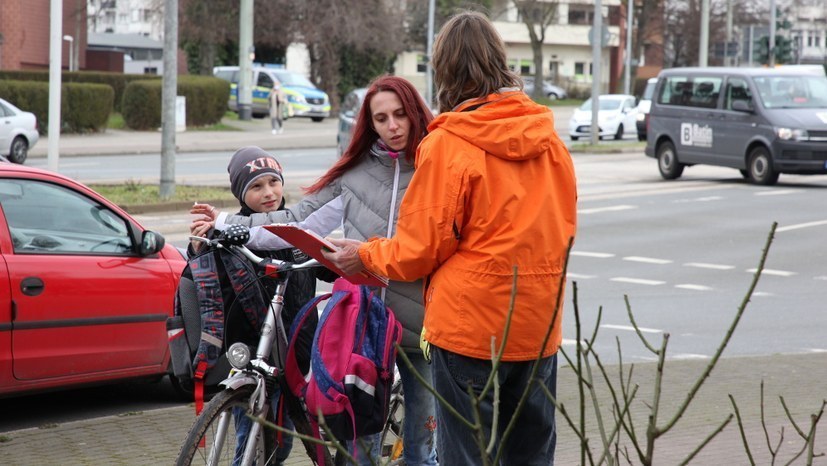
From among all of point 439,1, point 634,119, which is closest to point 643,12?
point 439,1

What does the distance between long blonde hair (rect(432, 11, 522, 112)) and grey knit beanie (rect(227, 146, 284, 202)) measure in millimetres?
1144

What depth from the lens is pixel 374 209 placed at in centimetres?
431

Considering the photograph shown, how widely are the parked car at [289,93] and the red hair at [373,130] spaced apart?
143 ft

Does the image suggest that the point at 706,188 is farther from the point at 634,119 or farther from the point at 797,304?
the point at 634,119

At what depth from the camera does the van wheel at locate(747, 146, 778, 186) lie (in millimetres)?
23891

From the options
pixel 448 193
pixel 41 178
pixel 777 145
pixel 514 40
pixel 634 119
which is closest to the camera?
pixel 448 193

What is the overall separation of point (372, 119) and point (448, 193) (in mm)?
947

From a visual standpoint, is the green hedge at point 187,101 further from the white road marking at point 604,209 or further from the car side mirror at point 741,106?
the white road marking at point 604,209

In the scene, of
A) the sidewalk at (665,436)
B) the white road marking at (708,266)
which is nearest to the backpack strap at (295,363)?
the sidewalk at (665,436)

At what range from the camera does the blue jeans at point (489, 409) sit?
3615 millimetres

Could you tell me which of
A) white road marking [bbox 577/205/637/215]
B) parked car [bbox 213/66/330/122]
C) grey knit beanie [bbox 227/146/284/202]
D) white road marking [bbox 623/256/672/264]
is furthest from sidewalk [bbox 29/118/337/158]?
grey knit beanie [bbox 227/146/284/202]

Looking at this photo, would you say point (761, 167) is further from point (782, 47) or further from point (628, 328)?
point (782, 47)

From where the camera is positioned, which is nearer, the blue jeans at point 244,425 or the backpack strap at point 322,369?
the backpack strap at point 322,369

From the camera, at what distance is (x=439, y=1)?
75.9 metres
